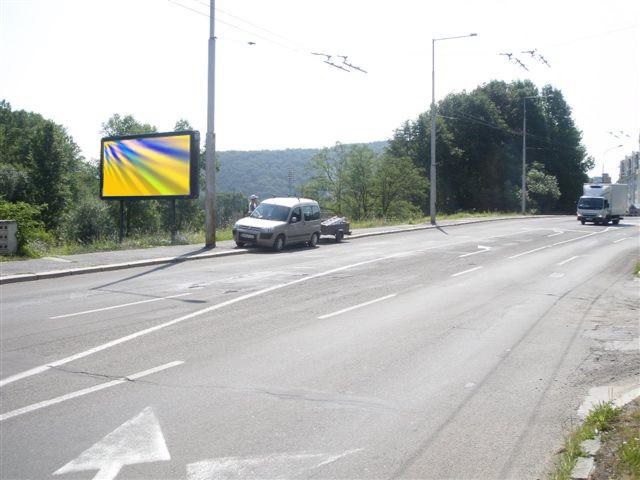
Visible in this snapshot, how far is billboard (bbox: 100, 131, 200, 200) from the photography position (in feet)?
83.4

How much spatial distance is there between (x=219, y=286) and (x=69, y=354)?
6418 millimetres

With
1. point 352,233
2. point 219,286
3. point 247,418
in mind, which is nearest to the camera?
point 247,418

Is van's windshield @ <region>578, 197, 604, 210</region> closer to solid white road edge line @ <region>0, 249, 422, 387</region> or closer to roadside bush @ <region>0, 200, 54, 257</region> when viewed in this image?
solid white road edge line @ <region>0, 249, 422, 387</region>

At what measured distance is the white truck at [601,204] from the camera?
48062 millimetres

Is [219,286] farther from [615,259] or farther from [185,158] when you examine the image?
[615,259]

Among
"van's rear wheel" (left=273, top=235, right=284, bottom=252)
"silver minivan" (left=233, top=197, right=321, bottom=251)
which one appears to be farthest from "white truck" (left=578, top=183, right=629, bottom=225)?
"van's rear wheel" (left=273, top=235, right=284, bottom=252)

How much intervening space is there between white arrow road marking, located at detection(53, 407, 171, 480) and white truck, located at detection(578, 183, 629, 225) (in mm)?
47570

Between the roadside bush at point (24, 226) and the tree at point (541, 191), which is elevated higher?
the tree at point (541, 191)

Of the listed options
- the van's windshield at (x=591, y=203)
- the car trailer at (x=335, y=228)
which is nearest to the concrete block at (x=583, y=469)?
the car trailer at (x=335, y=228)

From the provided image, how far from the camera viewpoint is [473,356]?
848 centimetres

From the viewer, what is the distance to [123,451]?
16.4 feet

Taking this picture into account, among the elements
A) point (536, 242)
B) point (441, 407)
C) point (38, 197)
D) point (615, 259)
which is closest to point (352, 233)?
point (536, 242)

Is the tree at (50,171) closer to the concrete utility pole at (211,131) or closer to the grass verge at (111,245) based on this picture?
the grass verge at (111,245)

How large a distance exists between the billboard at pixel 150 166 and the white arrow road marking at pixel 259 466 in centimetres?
2113
